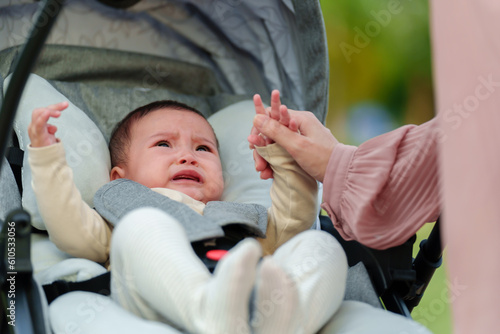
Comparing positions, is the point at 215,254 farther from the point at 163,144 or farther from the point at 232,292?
the point at 163,144

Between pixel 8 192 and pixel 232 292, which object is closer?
pixel 232 292

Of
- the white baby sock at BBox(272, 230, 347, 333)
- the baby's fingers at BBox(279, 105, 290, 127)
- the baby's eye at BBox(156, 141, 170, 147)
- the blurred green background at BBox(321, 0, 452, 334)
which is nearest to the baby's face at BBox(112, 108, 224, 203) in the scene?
the baby's eye at BBox(156, 141, 170, 147)

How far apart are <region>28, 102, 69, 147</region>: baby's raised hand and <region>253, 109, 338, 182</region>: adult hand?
0.38m

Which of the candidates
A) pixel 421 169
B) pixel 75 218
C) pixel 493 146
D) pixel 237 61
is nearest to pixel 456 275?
pixel 493 146

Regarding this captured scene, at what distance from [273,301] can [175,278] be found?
0.46 feet

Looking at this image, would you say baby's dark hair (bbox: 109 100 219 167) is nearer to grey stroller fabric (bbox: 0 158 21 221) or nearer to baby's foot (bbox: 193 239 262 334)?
grey stroller fabric (bbox: 0 158 21 221)

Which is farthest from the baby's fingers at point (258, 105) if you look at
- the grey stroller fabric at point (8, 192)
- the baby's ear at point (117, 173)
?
the grey stroller fabric at point (8, 192)

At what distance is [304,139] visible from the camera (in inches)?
48.0

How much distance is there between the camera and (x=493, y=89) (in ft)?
2.69

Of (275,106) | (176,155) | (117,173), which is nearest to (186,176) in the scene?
(176,155)

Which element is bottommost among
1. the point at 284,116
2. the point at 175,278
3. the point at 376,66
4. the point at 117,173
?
the point at 376,66

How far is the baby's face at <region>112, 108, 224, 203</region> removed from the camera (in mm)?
1408

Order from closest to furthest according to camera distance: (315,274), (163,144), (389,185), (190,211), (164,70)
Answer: (315,274) < (389,185) < (190,211) < (163,144) < (164,70)

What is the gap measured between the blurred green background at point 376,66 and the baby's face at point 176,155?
104 inches
